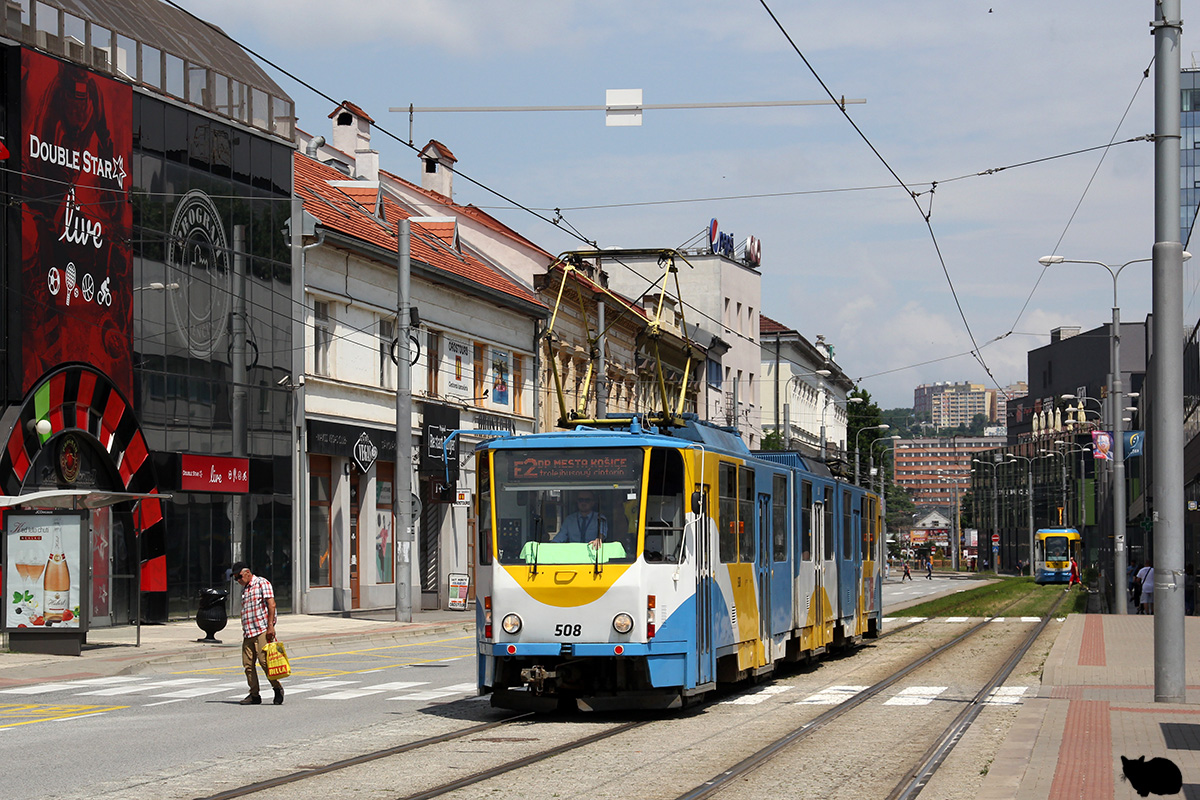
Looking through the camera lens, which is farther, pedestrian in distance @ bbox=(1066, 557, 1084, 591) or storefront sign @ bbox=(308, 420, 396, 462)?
pedestrian in distance @ bbox=(1066, 557, 1084, 591)

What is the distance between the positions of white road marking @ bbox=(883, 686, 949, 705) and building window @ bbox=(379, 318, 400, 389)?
2202 centimetres

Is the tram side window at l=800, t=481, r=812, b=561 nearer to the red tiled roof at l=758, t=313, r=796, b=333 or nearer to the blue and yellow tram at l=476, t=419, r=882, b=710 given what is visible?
the blue and yellow tram at l=476, t=419, r=882, b=710

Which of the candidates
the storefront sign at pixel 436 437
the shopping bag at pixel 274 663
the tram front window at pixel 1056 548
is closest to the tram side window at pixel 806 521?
the shopping bag at pixel 274 663

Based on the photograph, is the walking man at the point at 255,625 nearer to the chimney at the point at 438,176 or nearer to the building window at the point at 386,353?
the building window at the point at 386,353

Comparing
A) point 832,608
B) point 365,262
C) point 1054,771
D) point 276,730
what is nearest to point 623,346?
point 365,262

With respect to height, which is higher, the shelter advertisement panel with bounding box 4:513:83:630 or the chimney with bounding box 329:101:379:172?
the chimney with bounding box 329:101:379:172

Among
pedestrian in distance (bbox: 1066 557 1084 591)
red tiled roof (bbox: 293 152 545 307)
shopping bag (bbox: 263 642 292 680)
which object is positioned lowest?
pedestrian in distance (bbox: 1066 557 1084 591)

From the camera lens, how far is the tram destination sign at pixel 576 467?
15383 millimetres

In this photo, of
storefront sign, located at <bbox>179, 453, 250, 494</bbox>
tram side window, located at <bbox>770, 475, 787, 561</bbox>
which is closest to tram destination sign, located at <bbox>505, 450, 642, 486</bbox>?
tram side window, located at <bbox>770, 475, 787, 561</bbox>

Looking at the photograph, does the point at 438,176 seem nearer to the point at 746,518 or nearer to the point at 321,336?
the point at 321,336

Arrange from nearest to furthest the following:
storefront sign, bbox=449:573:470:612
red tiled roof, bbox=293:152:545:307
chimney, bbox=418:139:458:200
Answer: red tiled roof, bbox=293:152:545:307 < storefront sign, bbox=449:573:470:612 < chimney, bbox=418:139:458:200

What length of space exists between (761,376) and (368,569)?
53720 mm

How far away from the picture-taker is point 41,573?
2327 cm

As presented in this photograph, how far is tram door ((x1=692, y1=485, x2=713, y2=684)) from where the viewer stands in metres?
15.6
